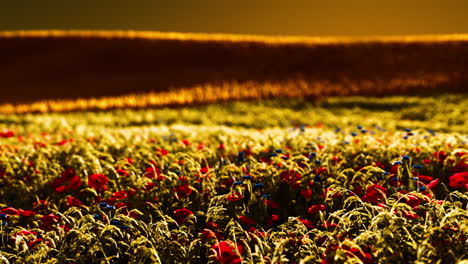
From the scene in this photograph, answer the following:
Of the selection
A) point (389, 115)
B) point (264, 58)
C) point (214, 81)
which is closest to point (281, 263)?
point (389, 115)

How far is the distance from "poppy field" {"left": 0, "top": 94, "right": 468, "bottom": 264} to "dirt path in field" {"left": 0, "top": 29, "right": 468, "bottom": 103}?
18.6 metres

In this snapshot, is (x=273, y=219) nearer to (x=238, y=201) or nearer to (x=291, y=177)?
(x=238, y=201)

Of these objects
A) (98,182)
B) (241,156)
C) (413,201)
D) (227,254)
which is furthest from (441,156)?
(98,182)

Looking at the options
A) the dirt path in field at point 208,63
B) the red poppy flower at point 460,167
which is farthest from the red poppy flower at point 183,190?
the dirt path in field at point 208,63

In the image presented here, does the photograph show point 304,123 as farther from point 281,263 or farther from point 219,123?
point 281,263

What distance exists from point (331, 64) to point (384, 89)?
7426 mm

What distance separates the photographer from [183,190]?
484 centimetres

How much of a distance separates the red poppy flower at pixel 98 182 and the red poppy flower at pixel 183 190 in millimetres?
926

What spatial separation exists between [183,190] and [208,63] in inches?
1133

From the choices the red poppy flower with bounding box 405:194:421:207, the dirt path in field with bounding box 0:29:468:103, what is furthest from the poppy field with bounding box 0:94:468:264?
the dirt path in field with bounding box 0:29:468:103

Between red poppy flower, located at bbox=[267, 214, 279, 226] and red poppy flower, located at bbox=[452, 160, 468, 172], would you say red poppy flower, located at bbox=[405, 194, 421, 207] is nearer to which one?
red poppy flower, located at bbox=[267, 214, 279, 226]

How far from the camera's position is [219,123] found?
1692 centimetres

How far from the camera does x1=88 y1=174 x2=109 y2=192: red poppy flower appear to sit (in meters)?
5.21

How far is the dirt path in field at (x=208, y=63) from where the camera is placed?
87.8 ft
